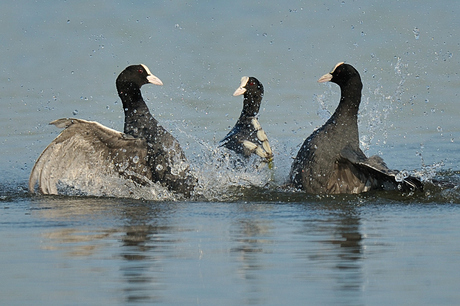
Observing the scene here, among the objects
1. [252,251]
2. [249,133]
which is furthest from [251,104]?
[252,251]

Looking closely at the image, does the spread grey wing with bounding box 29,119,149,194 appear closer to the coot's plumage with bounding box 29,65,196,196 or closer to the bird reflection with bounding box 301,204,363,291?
the coot's plumage with bounding box 29,65,196,196

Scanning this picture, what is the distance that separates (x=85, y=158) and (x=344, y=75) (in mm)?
2305

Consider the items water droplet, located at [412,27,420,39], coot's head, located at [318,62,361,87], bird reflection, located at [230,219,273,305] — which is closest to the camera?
bird reflection, located at [230,219,273,305]

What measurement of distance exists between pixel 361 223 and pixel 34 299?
2.34 m

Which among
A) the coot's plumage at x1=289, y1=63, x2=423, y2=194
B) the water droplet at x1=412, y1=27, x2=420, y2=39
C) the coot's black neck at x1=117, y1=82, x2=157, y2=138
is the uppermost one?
the water droplet at x1=412, y1=27, x2=420, y2=39

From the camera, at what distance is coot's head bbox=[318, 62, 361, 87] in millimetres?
7457

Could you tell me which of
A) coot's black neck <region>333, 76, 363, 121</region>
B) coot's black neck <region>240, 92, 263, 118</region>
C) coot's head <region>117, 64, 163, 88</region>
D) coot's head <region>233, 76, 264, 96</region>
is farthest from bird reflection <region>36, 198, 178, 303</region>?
coot's head <region>233, 76, 264, 96</region>

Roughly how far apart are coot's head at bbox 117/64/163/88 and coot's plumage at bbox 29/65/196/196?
24 cm

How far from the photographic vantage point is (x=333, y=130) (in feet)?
23.4

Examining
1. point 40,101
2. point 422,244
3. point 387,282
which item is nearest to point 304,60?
point 40,101

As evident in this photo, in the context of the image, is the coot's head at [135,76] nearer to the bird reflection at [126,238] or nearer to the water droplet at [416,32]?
the bird reflection at [126,238]

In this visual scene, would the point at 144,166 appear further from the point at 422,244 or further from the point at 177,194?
the point at 422,244

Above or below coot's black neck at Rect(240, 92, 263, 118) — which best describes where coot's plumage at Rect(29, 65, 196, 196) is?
below

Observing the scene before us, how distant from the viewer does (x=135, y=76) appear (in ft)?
24.9
